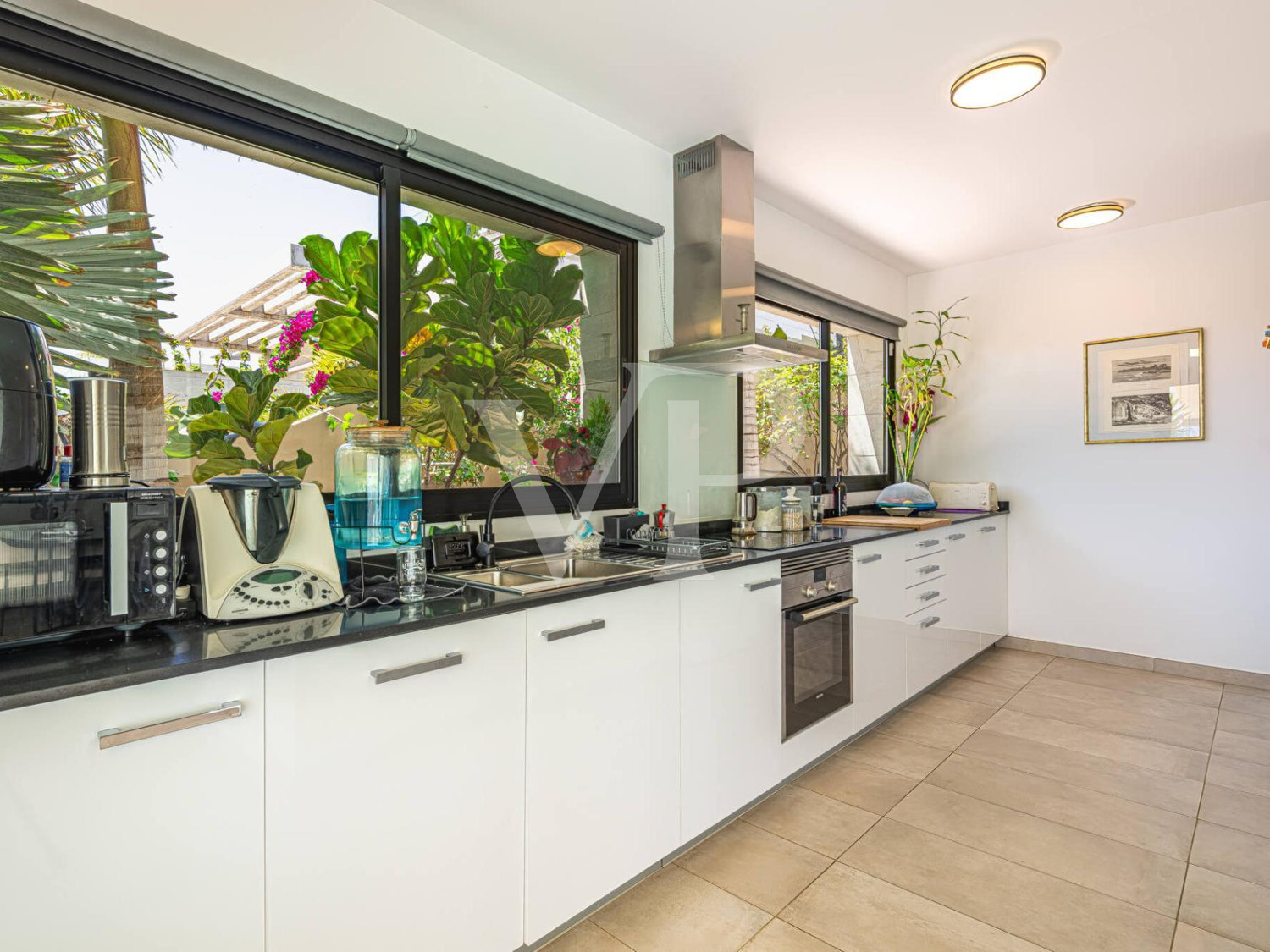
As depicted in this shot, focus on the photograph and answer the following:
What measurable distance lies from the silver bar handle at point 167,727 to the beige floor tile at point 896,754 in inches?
98.1

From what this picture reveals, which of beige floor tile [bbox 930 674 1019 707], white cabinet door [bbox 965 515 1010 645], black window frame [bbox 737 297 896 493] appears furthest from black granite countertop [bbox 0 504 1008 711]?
white cabinet door [bbox 965 515 1010 645]

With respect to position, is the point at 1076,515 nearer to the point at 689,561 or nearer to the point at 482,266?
the point at 689,561

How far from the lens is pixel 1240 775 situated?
8.65 ft

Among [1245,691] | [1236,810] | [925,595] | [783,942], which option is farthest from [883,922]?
[1245,691]

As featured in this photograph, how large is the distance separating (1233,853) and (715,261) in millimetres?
2744

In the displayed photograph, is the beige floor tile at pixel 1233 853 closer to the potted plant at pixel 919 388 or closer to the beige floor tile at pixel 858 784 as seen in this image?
the beige floor tile at pixel 858 784

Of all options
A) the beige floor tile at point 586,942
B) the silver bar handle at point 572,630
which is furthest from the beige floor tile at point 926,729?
the silver bar handle at point 572,630

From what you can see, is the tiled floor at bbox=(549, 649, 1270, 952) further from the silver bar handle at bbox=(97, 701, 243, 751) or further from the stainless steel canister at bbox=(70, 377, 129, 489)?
the stainless steel canister at bbox=(70, 377, 129, 489)

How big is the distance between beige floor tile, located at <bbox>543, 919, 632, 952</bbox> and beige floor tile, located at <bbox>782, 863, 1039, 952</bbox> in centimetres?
49

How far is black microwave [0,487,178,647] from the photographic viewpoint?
3.45ft

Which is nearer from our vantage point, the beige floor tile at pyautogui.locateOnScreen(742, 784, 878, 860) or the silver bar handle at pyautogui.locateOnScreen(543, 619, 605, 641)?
the silver bar handle at pyautogui.locateOnScreen(543, 619, 605, 641)

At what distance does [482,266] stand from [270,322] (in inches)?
30.1

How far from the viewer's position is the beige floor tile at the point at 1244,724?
305 cm

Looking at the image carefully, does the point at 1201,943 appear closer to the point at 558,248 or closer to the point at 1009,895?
the point at 1009,895
